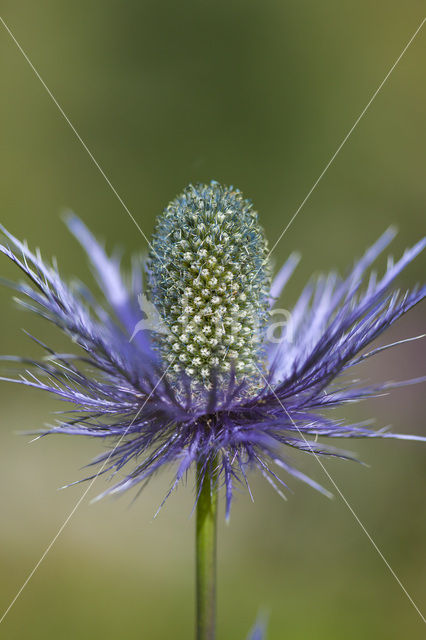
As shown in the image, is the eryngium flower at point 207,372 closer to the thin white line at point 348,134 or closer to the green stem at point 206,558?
the green stem at point 206,558

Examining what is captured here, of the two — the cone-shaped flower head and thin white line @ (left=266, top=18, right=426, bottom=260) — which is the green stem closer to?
the cone-shaped flower head

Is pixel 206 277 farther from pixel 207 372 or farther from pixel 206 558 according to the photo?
pixel 206 558

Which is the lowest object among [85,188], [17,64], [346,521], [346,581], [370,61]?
[346,581]

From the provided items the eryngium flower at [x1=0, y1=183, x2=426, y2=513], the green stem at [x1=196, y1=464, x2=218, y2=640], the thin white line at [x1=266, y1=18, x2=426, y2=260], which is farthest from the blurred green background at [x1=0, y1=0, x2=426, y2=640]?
the green stem at [x1=196, y1=464, x2=218, y2=640]

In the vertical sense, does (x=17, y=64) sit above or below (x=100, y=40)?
below

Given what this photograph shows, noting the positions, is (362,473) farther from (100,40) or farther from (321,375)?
(100,40)

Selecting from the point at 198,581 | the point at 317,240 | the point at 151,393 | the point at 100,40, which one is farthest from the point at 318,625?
the point at 100,40

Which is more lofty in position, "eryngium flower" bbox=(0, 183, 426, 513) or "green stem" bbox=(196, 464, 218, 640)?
"eryngium flower" bbox=(0, 183, 426, 513)

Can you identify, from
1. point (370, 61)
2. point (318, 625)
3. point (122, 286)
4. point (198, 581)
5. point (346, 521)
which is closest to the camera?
point (198, 581)
